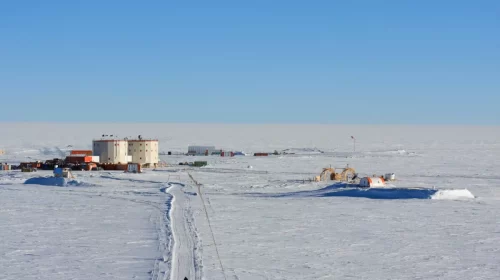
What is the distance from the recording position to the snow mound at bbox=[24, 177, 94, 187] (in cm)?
2875

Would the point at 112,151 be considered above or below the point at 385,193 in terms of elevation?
above

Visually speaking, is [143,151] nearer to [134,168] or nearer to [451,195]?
[134,168]

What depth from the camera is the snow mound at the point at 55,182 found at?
94.3 feet

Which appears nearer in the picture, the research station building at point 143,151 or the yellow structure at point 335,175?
the yellow structure at point 335,175

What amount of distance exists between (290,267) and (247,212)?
7613 millimetres

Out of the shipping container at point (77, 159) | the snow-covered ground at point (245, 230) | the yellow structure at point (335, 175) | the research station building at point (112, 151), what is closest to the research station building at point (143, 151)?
the research station building at point (112, 151)

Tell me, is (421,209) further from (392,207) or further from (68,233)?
(68,233)

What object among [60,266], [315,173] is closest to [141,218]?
[60,266]

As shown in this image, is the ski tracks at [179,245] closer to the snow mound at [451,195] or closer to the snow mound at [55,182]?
the snow mound at [55,182]

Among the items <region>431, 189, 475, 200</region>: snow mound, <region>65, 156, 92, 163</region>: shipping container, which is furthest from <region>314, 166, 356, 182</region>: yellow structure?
<region>65, 156, 92, 163</region>: shipping container

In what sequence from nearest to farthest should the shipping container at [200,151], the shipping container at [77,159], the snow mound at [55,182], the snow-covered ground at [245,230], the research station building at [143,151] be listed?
the snow-covered ground at [245,230]
the snow mound at [55,182]
the shipping container at [77,159]
the research station building at [143,151]
the shipping container at [200,151]

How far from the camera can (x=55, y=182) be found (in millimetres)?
29391

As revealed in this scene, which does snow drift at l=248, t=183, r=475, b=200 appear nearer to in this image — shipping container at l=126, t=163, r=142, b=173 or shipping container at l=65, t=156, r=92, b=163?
shipping container at l=126, t=163, r=142, b=173

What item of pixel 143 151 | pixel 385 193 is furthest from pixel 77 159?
pixel 385 193
